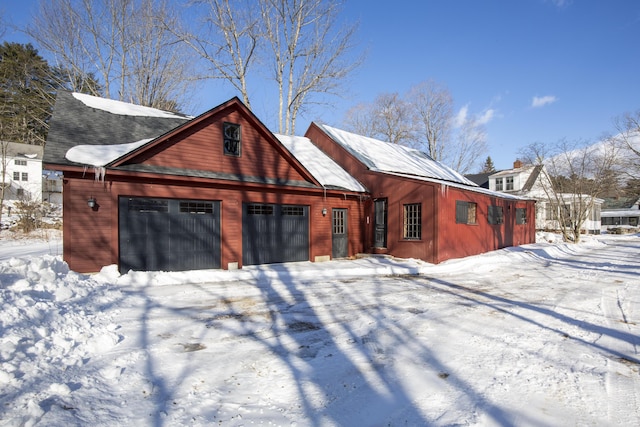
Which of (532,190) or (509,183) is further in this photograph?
(509,183)

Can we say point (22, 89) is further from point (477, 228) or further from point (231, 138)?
point (477, 228)

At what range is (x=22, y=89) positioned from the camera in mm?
27203

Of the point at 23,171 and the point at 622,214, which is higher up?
the point at 23,171

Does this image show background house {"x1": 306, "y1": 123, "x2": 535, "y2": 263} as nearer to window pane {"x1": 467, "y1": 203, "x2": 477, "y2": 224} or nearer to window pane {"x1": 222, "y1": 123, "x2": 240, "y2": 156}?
window pane {"x1": 467, "y1": 203, "x2": 477, "y2": 224}

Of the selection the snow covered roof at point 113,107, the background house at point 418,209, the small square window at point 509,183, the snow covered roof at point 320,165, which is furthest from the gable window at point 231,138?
the small square window at point 509,183

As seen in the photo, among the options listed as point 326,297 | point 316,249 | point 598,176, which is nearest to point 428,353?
point 326,297

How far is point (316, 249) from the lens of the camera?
13.6m

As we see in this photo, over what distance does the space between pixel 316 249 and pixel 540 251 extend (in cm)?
1136

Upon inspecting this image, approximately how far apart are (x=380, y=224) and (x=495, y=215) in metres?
6.58

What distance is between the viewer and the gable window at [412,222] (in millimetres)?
13530

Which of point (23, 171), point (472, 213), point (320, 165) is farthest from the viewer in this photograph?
point (23, 171)

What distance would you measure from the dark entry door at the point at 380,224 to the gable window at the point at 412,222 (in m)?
1.05

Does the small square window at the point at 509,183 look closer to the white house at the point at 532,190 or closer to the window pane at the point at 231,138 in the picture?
the white house at the point at 532,190

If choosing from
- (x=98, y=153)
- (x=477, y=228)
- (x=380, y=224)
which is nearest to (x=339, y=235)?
(x=380, y=224)
